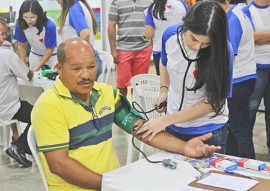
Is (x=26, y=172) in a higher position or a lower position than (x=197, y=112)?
lower

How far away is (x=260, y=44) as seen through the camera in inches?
141

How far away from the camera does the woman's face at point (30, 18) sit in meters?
4.29

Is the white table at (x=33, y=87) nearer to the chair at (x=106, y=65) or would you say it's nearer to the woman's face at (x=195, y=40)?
the chair at (x=106, y=65)

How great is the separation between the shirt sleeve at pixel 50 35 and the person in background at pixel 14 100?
62 centimetres

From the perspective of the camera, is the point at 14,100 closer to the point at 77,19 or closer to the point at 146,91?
the point at 77,19

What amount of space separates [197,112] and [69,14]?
2414 millimetres

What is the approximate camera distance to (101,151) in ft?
6.64

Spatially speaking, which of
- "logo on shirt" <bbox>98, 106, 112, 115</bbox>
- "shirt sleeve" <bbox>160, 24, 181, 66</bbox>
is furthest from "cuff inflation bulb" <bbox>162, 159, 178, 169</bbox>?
"shirt sleeve" <bbox>160, 24, 181, 66</bbox>

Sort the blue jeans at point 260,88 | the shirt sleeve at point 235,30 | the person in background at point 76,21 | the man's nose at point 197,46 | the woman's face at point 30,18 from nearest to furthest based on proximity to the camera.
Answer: the man's nose at point 197,46 < the shirt sleeve at point 235,30 < the blue jeans at point 260,88 < the person in background at point 76,21 < the woman's face at point 30,18

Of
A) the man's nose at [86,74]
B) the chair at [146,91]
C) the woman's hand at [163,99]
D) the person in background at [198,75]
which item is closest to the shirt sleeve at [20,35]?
the chair at [146,91]

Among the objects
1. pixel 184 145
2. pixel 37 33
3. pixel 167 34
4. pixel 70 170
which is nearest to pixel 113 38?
pixel 37 33

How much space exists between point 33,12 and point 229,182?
10.4 feet

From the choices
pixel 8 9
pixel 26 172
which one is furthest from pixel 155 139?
pixel 8 9

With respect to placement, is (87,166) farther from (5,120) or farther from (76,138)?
(5,120)
